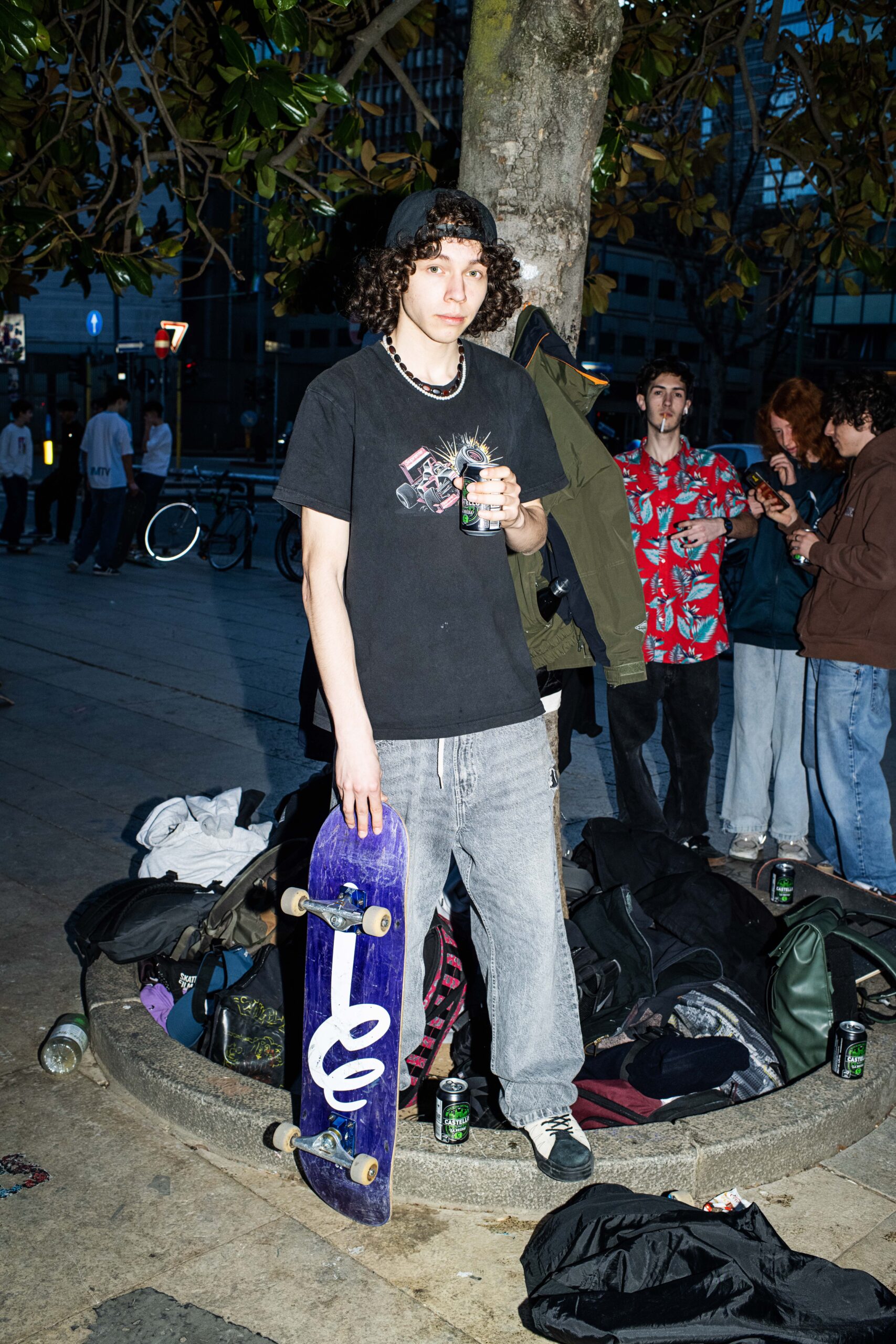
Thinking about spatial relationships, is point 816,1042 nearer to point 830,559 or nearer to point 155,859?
point 830,559

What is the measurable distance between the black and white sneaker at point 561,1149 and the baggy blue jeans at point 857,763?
90.8 inches

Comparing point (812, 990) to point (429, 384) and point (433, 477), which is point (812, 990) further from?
point (429, 384)

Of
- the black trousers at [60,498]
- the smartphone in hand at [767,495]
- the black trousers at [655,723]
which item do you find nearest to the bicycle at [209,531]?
the black trousers at [60,498]

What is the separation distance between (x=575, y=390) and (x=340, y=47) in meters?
3.03

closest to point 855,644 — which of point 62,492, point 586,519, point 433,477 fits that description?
point 586,519

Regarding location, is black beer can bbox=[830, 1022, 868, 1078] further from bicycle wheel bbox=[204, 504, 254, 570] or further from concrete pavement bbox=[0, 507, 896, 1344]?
bicycle wheel bbox=[204, 504, 254, 570]

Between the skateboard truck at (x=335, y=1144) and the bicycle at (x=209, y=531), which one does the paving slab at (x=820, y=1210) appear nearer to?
the skateboard truck at (x=335, y=1144)

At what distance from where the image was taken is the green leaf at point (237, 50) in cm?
364

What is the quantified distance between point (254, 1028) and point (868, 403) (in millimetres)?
3281

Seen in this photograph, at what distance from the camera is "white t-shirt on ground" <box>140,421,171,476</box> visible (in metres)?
15.3

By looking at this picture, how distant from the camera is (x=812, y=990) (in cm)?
351

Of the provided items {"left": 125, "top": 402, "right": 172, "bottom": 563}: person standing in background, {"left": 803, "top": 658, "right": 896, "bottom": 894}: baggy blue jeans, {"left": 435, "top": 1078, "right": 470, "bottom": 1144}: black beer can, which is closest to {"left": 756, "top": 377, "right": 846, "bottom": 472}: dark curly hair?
{"left": 803, "top": 658, "right": 896, "bottom": 894}: baggy blue jeans

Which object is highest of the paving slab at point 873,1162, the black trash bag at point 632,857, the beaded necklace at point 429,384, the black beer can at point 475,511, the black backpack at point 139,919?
the beaded necklace at point 429,384

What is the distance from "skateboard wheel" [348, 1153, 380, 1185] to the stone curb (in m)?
0.28
